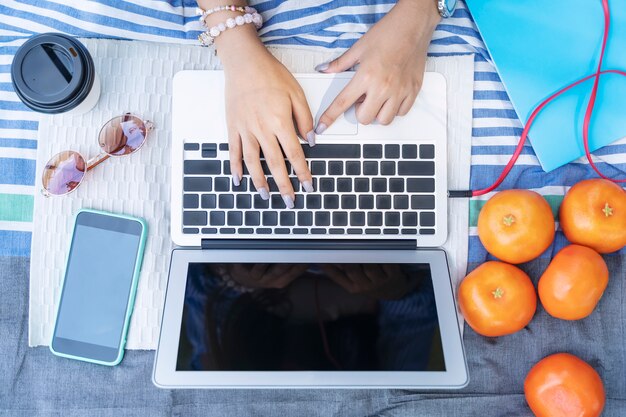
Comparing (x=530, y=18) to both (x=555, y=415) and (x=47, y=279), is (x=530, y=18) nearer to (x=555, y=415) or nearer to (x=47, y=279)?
(x=555, y=415)

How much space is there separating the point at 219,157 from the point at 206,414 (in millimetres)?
337

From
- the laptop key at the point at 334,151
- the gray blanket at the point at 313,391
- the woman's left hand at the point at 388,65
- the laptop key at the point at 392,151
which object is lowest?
the gray blanket at the point at 313,391

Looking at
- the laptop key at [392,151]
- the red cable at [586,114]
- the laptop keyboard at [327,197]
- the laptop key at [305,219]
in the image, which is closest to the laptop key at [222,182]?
the laptop keyboard at [327,197]

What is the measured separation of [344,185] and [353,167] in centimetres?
3

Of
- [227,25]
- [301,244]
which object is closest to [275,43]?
[227,25]

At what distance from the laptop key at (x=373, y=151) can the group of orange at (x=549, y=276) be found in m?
0.15

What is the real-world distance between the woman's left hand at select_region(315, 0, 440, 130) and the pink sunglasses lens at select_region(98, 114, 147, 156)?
25 cm

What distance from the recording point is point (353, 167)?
0.65 meters

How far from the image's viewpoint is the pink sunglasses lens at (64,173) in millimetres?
671

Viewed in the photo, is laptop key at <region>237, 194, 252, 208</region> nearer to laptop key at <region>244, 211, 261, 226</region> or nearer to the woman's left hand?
laptop key at <region>244, 211, 261, 226</region>

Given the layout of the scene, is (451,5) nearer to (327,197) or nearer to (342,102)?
(342,102)

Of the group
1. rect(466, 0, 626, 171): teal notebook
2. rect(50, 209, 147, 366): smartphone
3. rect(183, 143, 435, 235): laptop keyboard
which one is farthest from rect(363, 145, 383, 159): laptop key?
rect(50, 209, 147, 366): smartphone

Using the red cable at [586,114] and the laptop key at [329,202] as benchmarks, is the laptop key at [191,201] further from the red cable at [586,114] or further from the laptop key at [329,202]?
the red cable at [586,114]

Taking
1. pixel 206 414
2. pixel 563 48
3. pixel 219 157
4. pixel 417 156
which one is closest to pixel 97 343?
pixel 206 414
